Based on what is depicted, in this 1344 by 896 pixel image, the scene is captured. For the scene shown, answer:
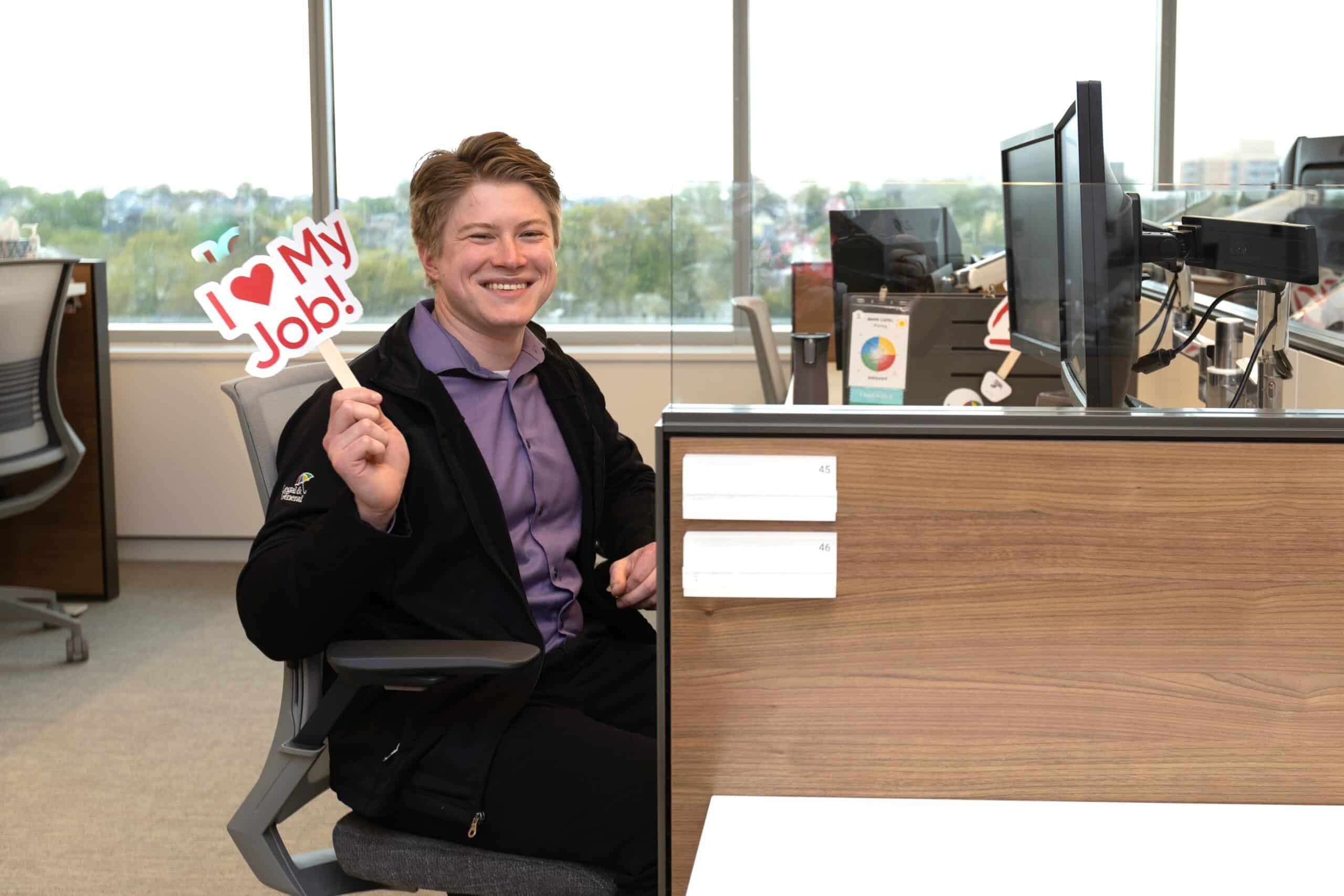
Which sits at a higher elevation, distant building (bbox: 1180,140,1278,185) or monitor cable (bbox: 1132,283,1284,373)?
distant building (bbox: 1180,140,1278,185)

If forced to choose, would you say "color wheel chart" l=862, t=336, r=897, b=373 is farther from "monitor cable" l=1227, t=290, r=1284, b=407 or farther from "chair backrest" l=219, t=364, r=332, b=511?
"chair backrest" l=219, t=364, r=332, b=511

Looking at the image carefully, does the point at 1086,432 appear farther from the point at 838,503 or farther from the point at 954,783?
the point at 954,783

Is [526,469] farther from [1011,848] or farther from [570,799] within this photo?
[1011,848]

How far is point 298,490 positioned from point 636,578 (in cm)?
41

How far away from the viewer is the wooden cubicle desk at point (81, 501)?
403 cm

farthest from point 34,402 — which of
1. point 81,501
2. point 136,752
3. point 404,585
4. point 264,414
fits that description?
point 404,585

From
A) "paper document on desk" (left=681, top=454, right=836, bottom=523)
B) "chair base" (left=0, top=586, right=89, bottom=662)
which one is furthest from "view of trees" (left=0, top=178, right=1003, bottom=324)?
"paper document on desk" (left=681, top=454, right=836, bottom=523)

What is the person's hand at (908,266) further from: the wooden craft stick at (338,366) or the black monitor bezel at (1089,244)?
the wooden craft stick at (338,366)

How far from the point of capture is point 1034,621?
111cm

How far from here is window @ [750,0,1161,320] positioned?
4578 mm

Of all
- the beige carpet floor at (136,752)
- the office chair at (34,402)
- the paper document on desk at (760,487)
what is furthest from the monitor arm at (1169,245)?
the office chair at (34,402)

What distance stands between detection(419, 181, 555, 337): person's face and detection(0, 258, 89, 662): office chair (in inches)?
88.3

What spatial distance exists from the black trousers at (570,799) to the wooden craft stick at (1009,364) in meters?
0.57

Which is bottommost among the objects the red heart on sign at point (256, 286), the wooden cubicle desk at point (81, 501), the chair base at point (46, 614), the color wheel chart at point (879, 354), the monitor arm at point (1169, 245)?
the chair base at point (46, 614)
